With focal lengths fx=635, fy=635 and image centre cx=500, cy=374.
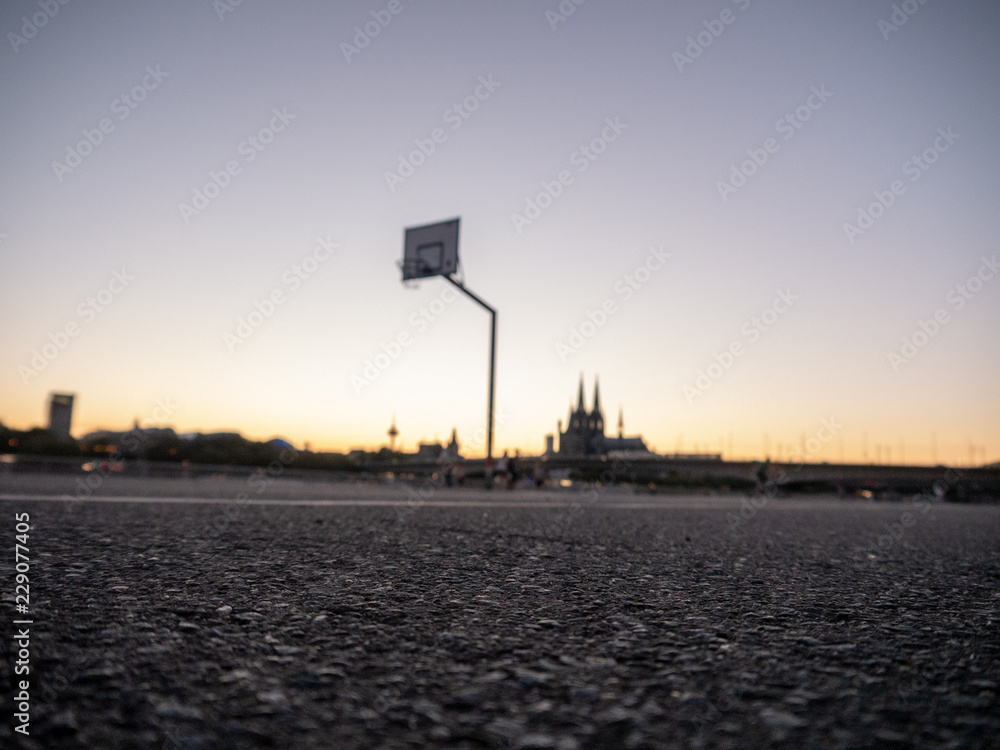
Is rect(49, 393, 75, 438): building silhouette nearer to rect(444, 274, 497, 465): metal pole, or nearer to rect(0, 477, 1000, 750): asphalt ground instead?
rect(444, 274, 497, 465): metal pole

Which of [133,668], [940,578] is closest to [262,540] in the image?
[133,668]

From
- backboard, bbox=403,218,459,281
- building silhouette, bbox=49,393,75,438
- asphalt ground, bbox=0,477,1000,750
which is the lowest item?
asphalt ground, bbox=0,477,1000,750

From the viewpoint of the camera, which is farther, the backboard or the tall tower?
the tall tower

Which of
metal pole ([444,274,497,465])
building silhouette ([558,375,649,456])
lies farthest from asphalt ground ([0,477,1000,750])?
building silhouette ([558,375,649,456])

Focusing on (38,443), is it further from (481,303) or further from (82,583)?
(82,583)

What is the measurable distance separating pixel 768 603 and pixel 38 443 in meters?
126

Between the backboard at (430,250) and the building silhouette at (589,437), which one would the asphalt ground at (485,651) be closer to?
the backboard at (430,250)

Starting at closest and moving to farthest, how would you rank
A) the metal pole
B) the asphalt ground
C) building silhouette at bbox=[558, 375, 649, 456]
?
the asphalt ground
the metal pole
building silhouette at bbox=[558, 375, 649, 456]

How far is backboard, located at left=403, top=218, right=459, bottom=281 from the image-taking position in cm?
2598

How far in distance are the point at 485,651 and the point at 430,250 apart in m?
25.8

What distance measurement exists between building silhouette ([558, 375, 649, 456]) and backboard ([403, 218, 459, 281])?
414 feet

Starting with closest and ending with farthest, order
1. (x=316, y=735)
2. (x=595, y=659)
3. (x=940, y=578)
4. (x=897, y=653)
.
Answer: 1. (x=316, y=735)
2. (x=595, y=659)
3. (x=897, y=653)
4. (x=940, y=578)

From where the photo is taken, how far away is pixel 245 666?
1572mm

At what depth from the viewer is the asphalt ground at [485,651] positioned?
1.25 metres
